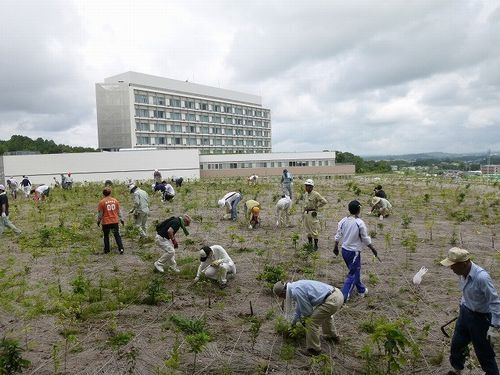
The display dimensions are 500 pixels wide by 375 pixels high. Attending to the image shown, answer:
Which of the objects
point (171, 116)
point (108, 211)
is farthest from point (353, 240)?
point (171, 116)

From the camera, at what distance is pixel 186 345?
17.0ft

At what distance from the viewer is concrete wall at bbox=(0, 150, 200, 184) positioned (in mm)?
43500

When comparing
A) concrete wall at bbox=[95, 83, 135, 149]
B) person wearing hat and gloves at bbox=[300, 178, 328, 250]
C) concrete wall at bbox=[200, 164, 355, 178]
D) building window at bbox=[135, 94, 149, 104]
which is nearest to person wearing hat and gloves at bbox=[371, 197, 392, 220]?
person wearing hat and gloves at bbox=[300, 178, 328, 250]

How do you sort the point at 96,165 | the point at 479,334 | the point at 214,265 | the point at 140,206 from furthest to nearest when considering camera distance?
the point at 96,165 → the point at 140,206 → the point at 214,265 → the point at 479,334

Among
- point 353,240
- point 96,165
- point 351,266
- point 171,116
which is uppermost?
point 171,116

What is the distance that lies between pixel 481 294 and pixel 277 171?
173 ft

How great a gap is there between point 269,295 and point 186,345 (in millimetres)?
2092

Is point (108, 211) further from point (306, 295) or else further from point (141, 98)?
point (141, 98)

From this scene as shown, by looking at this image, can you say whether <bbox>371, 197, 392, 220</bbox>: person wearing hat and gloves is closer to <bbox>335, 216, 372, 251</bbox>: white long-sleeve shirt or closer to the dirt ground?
the dirt ground

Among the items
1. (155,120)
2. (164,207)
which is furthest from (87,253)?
(155,120)

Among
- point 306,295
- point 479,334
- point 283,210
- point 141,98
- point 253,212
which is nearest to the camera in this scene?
point 479,334

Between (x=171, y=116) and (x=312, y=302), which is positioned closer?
(x=312, y=302)

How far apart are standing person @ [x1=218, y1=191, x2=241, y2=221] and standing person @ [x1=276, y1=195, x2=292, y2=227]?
159cm

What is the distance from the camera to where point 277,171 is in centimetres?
5638
